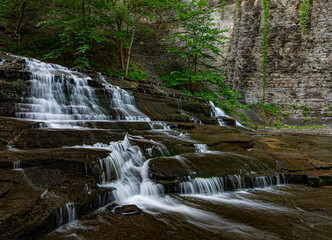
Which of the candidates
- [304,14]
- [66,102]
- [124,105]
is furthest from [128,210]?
[304,14]

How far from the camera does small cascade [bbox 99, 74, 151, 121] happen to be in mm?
6957

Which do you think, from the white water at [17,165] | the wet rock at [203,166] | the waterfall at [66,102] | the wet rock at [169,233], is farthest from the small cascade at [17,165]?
the waterfall at [66,102]

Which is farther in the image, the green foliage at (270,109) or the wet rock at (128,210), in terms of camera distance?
the green foliage at (270,109)

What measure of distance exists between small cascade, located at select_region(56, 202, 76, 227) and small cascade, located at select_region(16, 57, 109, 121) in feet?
12.8

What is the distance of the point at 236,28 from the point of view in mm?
16172

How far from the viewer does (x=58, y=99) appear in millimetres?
6461

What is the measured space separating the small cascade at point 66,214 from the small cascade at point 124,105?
452 cm

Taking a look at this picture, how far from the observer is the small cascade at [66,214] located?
2166 mm

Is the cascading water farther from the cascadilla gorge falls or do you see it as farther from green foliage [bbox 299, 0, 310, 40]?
green foliage [bbox 299, 0, 310, 40]

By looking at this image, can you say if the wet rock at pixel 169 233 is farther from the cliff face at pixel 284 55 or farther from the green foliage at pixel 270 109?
the cliff face at pixel 284 55

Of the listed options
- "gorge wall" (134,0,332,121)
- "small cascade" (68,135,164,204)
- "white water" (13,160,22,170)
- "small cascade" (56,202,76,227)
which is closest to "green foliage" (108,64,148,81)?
"gorge wall" (134,0,332,121)

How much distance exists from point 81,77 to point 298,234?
7856mm

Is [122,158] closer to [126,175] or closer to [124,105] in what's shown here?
[126,175]

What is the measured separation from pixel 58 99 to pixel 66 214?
5.14 m
